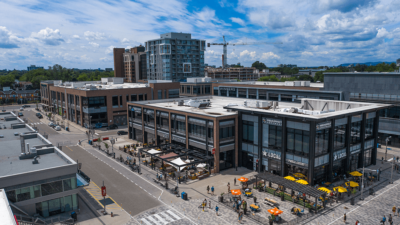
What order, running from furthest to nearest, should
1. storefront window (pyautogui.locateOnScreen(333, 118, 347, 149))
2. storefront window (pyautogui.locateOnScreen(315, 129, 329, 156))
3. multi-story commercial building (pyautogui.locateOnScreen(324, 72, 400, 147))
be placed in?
multi-story commercial building (pyautogui.locateOnScreen(324, 72, 400, 147)) < storefront window (pyautogui.locateOnScreen(333, 118, 347, 149)) < storefront window (pyautogui.locateOnScreen(315, 129, 329, 156))

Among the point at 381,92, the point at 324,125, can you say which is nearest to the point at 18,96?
the point at 324,125

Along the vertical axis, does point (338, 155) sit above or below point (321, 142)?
below

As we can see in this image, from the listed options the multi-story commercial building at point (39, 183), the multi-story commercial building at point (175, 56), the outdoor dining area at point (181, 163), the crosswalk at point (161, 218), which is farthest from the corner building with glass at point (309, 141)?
the multi-story commercial building at point (175, 56)

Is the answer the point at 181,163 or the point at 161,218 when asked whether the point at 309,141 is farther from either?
the point at 161,218

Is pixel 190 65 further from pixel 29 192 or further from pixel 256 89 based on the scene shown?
pixel 29 192

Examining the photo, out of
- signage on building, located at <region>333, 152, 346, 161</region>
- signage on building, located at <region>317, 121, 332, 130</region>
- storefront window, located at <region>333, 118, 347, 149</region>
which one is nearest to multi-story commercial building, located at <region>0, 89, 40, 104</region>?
signage on building, located at <region>317, 121, 332, 130</region>

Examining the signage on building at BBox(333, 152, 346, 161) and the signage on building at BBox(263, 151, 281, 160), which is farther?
the signage on building at BBox(263, 151, 281, 160)

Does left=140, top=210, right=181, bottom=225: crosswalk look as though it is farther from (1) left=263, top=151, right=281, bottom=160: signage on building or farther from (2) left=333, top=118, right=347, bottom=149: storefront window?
(2) left=333, top=118, right=347, bottom=149: storefront window
